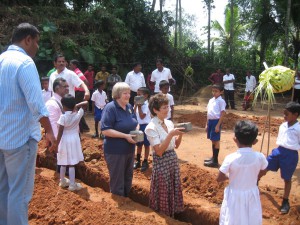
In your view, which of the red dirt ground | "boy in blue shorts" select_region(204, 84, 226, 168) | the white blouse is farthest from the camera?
"boy in blue shorts" select_region(204, 84, 226, 168)

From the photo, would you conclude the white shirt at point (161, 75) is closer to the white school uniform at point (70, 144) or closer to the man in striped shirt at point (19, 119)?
the white school uniform at point (70, 144)

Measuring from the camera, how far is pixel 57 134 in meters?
5.15

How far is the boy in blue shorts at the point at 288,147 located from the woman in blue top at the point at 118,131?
2029 millimetres

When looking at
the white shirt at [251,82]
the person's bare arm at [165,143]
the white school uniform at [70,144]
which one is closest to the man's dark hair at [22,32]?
the person's bare arm at [165,143]

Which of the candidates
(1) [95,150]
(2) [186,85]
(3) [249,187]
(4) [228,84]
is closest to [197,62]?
(2) [186,85]

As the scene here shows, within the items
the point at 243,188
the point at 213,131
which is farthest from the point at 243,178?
the point at 213,131

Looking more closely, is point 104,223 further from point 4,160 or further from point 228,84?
point 228,84

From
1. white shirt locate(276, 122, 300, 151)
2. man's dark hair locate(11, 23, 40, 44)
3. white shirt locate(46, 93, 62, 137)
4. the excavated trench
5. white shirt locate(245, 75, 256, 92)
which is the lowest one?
the excavated trench

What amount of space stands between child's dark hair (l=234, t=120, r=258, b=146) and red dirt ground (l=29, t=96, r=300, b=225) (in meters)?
1.46

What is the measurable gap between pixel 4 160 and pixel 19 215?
520 mm

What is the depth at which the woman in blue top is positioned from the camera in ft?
14.1

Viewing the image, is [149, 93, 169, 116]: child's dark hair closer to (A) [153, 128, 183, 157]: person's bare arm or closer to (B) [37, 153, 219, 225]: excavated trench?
(A) [153, 128, 183, 157]: person's bare arm

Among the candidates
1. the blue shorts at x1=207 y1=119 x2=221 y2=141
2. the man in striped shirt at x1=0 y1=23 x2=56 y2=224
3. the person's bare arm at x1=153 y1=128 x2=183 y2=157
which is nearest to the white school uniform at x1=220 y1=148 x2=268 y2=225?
the person's bare arm at x1=153 y1=128 x2=183 y2=157

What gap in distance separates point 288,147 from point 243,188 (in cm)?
166
